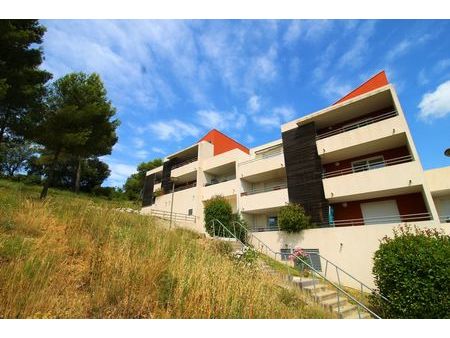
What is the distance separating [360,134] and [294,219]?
6690 millimetres

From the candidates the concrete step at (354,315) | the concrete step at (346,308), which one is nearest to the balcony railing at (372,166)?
the concrete step at (346,308)

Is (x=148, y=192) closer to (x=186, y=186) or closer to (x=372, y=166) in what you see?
(x=186, y=186)

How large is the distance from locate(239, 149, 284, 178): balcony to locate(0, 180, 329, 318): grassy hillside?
549 inches

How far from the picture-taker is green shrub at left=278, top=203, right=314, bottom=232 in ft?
48.8

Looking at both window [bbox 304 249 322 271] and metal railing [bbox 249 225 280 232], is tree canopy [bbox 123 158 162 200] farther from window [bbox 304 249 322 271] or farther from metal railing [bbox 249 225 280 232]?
window [bbox 304 249 322 271]

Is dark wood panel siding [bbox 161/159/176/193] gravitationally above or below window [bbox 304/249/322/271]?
above

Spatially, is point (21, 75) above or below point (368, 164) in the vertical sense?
above

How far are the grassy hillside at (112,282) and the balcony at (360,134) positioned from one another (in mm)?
12421

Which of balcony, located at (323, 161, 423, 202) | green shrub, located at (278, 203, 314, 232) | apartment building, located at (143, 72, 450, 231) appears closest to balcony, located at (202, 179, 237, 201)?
apartment building, located at (143, 72, 450, 231)

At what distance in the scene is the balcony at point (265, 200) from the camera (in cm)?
1733

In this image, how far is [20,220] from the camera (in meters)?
5.38

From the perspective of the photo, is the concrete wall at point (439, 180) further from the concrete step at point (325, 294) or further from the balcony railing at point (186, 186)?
the balcony railing at point (186, 186)

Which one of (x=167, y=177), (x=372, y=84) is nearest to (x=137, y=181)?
(x=167, y=177)

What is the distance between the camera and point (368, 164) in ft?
51.9
